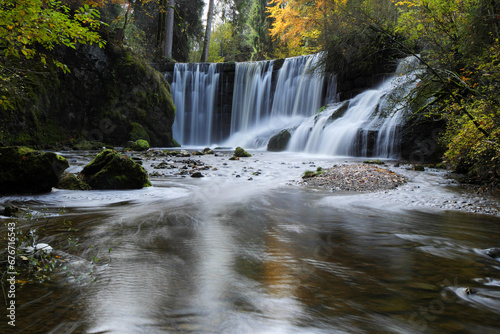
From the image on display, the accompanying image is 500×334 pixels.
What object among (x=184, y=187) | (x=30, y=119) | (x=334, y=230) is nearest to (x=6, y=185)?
(x=184, y=187)

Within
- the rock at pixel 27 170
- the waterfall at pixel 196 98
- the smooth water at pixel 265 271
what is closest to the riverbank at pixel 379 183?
the smooth water at pixel 265 271

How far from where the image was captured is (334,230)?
389cm

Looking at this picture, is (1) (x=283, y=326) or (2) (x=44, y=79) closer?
(1) (x=283, y=326)

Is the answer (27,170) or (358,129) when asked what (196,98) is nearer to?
(358,129)

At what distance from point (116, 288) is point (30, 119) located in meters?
14.6

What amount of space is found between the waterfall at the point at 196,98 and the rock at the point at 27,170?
755 inches

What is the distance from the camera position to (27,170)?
5363mm

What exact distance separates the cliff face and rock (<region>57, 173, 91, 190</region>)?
9146 mm

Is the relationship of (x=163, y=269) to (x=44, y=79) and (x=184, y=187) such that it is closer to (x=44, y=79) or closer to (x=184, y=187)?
(x=184, y=187)

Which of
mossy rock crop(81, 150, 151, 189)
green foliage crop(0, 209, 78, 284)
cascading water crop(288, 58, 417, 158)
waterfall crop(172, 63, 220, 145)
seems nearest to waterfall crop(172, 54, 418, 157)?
waterfall crop(172, 63, 220, 145)

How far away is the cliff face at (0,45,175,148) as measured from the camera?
14727mm

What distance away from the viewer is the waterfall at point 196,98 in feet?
81.5

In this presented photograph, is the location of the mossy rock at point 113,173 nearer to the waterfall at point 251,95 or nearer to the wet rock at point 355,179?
the wet rock at point 355,179

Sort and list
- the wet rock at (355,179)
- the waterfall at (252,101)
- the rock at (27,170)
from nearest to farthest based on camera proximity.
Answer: the rock at (27,170)
the wet rock at (355,179)
the waterfall at (252,101)
